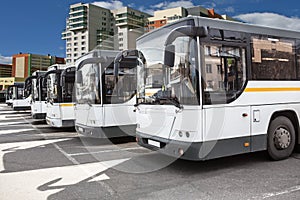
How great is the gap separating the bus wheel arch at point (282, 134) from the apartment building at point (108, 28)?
388 centimetres

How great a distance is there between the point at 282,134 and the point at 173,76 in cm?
289

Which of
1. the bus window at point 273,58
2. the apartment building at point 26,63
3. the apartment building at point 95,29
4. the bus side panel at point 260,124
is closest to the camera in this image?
the bus side panel at point 260,124

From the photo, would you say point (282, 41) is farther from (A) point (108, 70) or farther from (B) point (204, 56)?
(A) point (108, 70)

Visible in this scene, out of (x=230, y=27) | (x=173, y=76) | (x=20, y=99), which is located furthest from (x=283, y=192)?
(x=20, y=99)

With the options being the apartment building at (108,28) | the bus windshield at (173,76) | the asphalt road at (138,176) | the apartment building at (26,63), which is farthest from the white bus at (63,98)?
the apartment building at (26,63)

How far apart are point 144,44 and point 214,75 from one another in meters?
2.06

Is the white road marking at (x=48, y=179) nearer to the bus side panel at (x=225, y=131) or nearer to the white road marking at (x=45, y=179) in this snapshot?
the white road marking at (x=45, y=179)

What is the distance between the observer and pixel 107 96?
859 centimetres

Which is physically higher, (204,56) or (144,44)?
(144,44)

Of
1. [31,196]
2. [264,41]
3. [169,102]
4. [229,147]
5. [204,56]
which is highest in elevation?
[264,41]

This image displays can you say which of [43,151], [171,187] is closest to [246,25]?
[171,187]

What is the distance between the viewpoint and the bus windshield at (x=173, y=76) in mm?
5168

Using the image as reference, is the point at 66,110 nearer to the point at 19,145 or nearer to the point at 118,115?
the point at 19,145

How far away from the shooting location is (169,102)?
558 cm
